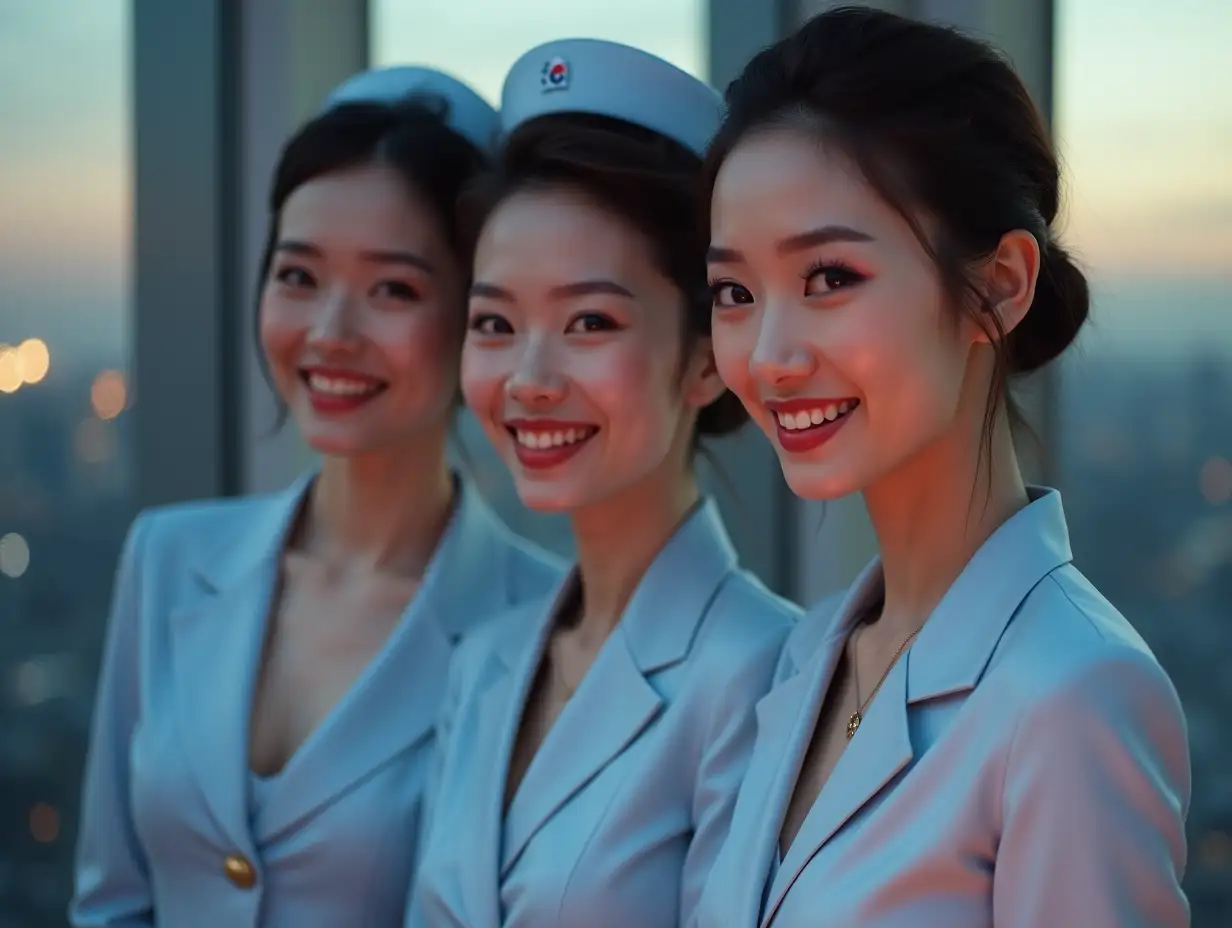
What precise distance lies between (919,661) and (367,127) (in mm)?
1125

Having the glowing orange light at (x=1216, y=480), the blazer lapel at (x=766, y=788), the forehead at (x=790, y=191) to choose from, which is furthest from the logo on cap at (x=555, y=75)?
the glowing orange light at (x=1216, y=480)

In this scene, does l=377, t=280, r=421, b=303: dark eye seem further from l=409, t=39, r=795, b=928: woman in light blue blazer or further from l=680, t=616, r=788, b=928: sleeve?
l=680, t=616, r=788, b=928: sleeve

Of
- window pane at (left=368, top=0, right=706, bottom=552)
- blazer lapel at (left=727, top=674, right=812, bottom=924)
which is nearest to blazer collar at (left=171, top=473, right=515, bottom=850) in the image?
window pane at (left=368, top=0, right=706, bottom=552)

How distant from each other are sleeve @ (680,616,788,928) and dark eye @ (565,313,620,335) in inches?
15.8

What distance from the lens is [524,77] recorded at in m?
1.99

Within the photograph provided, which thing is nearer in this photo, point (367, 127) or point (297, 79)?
point (367, 127)

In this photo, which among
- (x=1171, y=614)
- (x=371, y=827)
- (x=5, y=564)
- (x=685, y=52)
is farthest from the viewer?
(x=5, y=564)

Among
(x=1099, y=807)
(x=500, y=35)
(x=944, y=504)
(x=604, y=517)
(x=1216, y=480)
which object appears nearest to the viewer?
(x=1099, y=807)

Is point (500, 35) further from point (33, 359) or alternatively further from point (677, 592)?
point (677, 592)

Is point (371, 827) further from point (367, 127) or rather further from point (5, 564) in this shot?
point (5, 564)

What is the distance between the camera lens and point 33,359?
123 inches

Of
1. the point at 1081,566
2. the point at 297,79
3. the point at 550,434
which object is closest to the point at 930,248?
the point at 550,434

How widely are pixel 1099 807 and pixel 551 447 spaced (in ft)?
2.71

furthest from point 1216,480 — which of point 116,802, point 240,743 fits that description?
point 116,802
